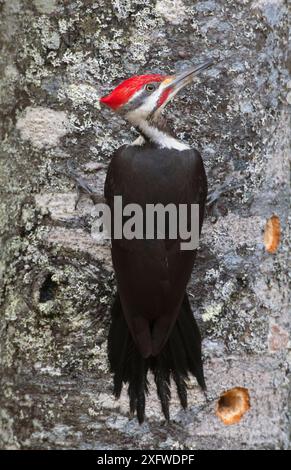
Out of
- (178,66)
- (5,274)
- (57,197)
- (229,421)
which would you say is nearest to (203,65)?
(178,66)

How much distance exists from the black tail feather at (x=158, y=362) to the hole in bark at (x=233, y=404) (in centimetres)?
9

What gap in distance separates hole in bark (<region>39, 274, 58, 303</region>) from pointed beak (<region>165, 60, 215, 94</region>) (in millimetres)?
726

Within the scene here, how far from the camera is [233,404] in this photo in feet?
Result: 10.5

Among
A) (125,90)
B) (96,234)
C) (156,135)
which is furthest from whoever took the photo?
(156,135)

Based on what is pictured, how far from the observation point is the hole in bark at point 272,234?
130 inches

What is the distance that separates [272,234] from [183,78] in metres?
0.61

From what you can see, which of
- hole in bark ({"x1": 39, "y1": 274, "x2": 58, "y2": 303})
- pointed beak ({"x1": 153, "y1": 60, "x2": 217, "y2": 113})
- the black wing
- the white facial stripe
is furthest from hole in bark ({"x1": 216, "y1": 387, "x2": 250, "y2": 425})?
pointed beak ({"x1": 153, "y1": 60, "x2": 217, "y2": 113})

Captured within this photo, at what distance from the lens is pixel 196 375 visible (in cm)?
314

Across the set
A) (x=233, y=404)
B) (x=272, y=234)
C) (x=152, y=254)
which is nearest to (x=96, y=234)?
(x=152, y=254)

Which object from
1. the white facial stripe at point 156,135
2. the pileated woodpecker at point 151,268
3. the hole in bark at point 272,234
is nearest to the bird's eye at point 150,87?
the pileated woodpecker at point 151,268

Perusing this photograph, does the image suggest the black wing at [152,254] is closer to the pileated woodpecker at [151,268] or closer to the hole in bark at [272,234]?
the pileated woodpecker at [151,268]

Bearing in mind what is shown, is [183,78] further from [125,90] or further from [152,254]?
[152,254]
